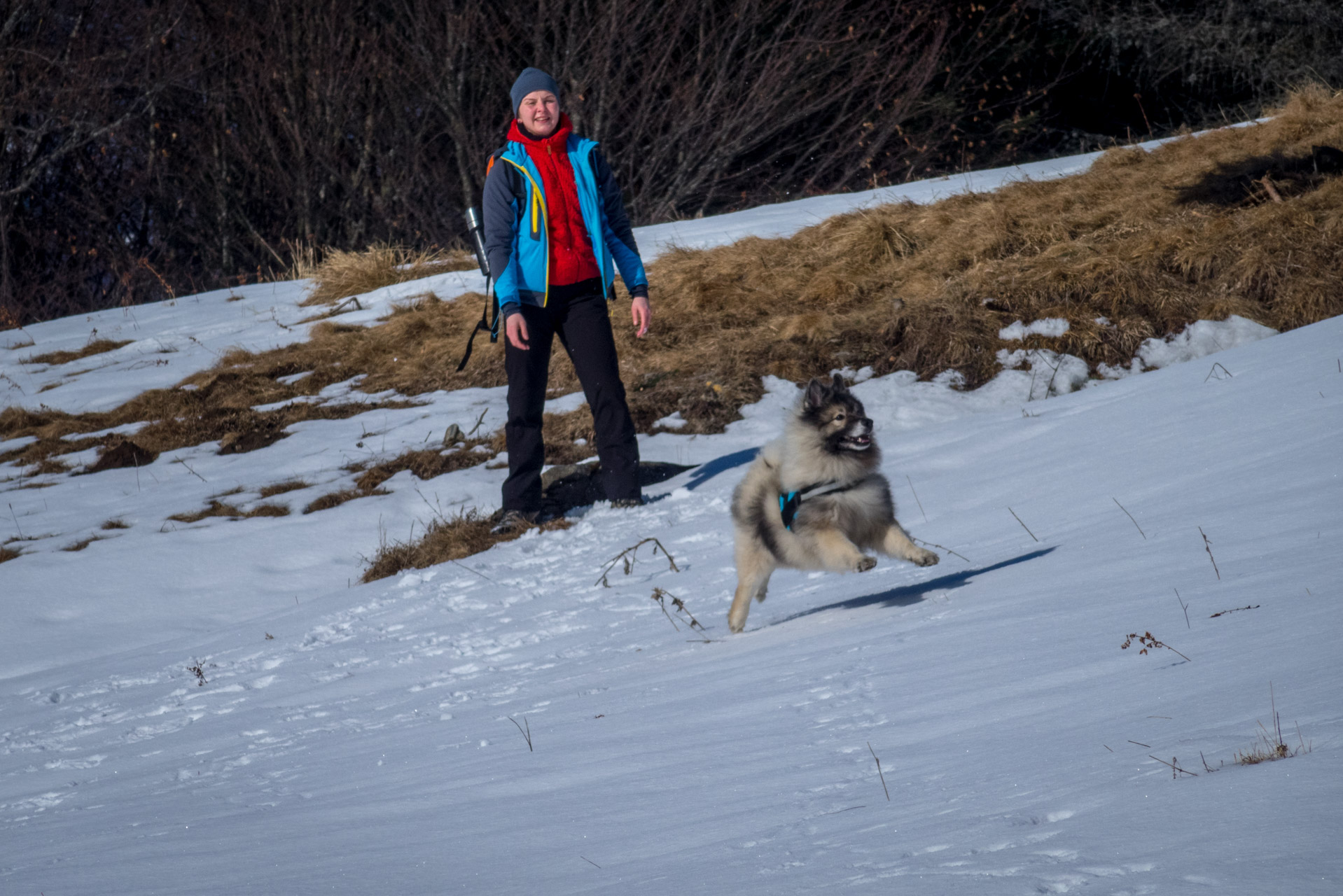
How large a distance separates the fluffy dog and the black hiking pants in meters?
2.16

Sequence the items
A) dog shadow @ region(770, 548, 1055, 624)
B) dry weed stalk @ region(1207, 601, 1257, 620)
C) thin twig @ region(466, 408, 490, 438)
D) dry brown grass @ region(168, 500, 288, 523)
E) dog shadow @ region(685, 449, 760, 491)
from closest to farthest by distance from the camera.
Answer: dry weed stalk @ region(1207, 601, 1257, 620) < dog shadow @ region(770, 548, 1055, 624) < dog shadow @ region(685, 449, 760, 491) < dry brown grass @ region(168, 500, 288, 523) < thin twig @ region(466, 408, 490, 438)

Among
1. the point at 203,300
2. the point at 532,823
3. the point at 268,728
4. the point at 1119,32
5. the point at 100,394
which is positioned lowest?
the point at 268,728

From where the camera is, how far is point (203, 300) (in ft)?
47.9

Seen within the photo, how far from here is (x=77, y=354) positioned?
12727mm

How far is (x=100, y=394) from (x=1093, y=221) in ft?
33.7

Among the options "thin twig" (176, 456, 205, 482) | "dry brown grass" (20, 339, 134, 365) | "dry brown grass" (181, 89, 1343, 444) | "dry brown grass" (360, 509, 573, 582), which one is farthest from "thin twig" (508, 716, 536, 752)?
"dry brown grass" (20, 339, 134, 365)

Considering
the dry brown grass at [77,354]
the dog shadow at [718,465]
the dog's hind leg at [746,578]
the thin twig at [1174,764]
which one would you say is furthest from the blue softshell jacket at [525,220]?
the dry brown grass at [77,354]

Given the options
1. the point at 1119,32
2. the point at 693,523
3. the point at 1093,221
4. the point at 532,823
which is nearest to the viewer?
the point at 532,823

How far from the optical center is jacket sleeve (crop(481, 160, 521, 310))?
6.02 meters

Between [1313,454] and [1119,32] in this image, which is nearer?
[1313,454]

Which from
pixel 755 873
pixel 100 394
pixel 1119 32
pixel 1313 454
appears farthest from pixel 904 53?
pixel 755 873

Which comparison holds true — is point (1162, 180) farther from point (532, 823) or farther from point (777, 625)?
point (532, 823)

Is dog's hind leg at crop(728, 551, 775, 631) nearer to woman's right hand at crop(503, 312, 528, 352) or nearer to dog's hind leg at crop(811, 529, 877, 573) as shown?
dog's hind leg at crop(811, 529, 877, 573)

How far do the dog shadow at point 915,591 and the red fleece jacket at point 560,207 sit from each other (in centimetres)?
273
